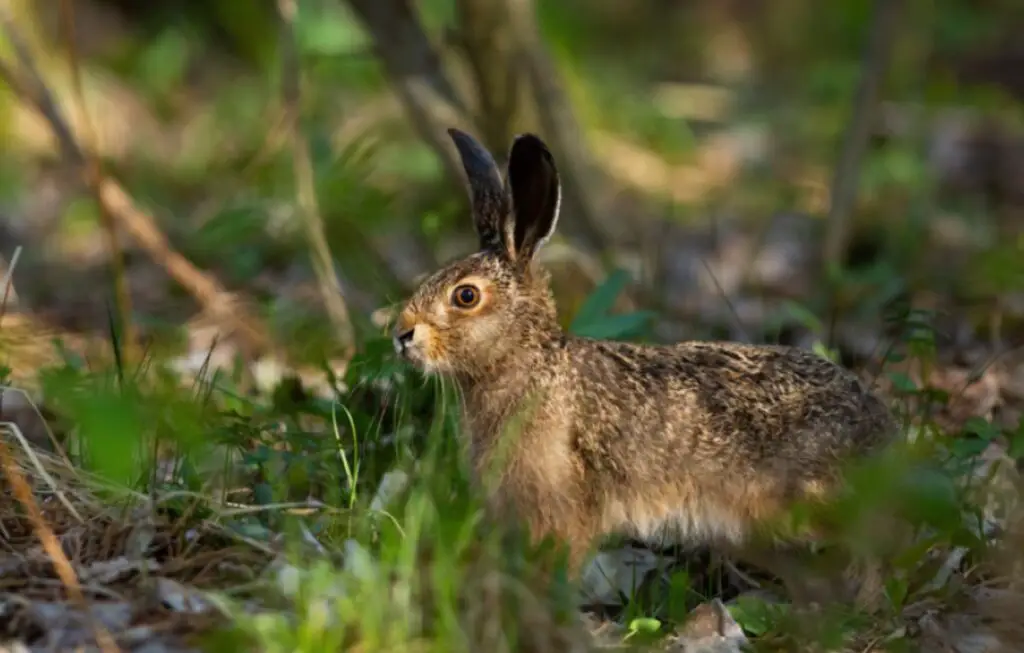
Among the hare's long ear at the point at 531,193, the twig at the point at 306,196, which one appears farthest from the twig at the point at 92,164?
the hare's long ear at the point at 531,193

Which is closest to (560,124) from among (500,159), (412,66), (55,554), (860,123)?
(500,159)

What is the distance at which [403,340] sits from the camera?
431 cm

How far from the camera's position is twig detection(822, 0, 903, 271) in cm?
688

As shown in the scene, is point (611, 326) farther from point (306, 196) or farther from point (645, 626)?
point (306, 196)

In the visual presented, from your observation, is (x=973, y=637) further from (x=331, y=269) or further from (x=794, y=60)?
(x=794, y=60)

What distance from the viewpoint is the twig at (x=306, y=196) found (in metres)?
6.09

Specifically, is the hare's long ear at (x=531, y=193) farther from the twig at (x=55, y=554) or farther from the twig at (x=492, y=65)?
the twig at (x=492, y=65)

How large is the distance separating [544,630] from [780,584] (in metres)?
1.23

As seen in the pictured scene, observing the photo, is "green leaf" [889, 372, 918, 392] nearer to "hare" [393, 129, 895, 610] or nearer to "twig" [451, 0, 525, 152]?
"hare" [393, 129, 895, 610]

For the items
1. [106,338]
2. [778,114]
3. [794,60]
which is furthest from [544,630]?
[794,60]

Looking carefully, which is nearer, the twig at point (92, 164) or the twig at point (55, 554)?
the twig at point (55, 554)

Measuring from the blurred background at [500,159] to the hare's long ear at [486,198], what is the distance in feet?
2.69

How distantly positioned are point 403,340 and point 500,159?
10.0 feet

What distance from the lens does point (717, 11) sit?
14203 mm
